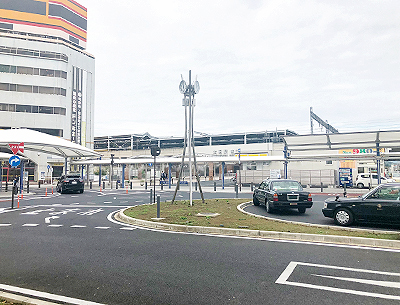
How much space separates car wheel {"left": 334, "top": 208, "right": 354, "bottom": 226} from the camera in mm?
10062

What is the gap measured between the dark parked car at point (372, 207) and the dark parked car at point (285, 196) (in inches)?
94.3

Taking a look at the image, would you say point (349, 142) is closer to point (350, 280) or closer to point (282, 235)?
point (282, 235)

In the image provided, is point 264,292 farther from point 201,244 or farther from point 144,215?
point 144,215

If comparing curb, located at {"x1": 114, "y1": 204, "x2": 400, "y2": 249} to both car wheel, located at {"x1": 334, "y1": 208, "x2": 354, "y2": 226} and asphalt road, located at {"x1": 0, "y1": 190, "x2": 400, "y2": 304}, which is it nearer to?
asphalt road, located at {"x1": 0, "y1": 190, "x2": 400, "y2": 304}

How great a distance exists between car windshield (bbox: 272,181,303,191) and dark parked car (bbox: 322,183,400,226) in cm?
311

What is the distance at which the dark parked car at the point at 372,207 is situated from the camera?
31.1 ft

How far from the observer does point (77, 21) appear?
61.5 m

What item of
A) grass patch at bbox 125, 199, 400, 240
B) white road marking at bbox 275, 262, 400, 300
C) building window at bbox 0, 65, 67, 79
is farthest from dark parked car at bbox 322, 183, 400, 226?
building window at bbox 0, 65, 67, 79

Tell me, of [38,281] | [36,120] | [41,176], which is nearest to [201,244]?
[38,281]

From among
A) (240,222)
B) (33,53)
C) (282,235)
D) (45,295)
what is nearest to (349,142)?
(240,222)

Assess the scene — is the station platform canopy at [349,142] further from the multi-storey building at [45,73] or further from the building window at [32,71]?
the building window at [32,71]

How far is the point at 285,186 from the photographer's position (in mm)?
13766

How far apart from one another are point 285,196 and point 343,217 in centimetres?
292

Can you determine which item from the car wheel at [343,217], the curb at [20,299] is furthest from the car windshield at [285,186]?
the curb at [20,299]
